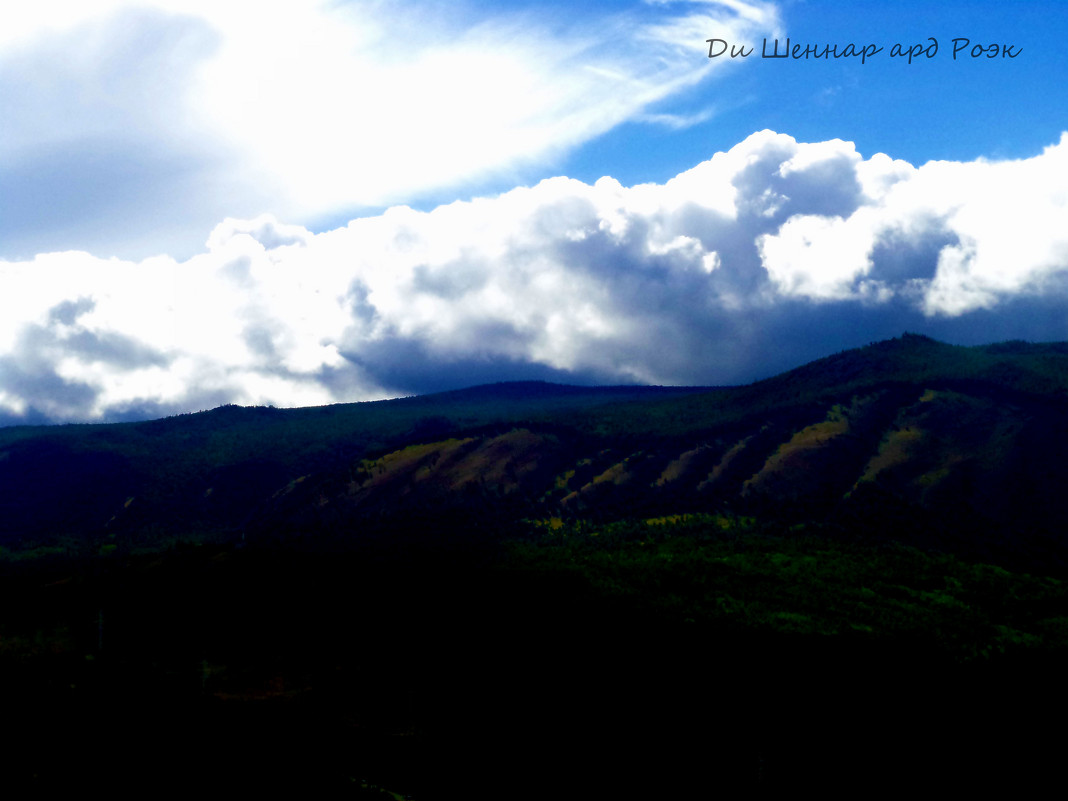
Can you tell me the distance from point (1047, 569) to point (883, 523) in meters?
26.9

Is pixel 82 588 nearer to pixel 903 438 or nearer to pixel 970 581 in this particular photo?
pixel 970 581

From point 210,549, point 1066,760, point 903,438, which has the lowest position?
point 1066,760

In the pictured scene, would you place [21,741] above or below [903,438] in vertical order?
below

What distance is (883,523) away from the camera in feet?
543

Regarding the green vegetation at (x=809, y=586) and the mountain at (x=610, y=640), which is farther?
the green vegetation at (x=809, y=586)

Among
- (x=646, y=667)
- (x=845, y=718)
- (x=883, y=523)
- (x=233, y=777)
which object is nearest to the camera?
(x=233, y=777)

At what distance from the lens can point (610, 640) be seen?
12094 centimetres

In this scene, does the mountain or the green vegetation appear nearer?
the mountain

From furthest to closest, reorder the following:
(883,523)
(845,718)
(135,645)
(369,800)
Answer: (883,523) → (135,645) → (845,718) → (369,800)

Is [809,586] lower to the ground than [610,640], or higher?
higher

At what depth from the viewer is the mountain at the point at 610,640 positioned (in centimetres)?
8756

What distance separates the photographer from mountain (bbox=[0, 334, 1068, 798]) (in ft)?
287

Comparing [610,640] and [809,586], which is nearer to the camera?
[610,640]

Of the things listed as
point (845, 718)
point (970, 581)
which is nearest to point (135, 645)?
point (845, 718)
